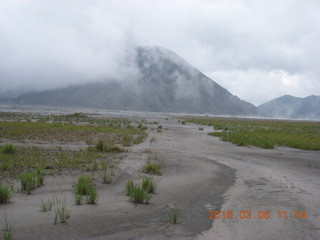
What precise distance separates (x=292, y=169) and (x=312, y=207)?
7.46 metres

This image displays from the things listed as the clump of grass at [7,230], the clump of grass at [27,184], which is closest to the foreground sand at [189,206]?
the clump of grass at [7,230]

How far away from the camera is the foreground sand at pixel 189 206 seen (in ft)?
22.5

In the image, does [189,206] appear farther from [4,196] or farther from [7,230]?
[4,196]

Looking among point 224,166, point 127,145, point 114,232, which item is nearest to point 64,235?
point 114,232

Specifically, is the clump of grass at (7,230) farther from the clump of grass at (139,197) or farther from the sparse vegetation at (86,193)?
the clump of grass at (139,197)

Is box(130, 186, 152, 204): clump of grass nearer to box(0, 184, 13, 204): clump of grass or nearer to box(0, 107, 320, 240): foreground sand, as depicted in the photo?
box(0, 107, 320, 240): foreground sand

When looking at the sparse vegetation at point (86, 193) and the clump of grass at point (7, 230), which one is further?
the sparse vegetation at point (86, 193)

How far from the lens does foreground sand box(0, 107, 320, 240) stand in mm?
6844
